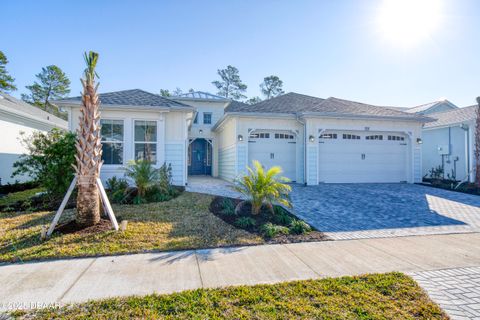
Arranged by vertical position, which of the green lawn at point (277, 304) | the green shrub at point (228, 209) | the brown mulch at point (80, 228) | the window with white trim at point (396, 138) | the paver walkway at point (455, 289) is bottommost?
the paver walkway at point (455, 289)

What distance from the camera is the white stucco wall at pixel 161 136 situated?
30.6 ft

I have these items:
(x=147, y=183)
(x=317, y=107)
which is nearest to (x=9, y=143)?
(x=147, y=183)

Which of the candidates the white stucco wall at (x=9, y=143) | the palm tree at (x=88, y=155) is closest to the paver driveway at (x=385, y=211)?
the palm tree at (x=88, y=155)

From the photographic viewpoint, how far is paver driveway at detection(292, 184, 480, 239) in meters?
4.94

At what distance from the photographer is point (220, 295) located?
8.09ft

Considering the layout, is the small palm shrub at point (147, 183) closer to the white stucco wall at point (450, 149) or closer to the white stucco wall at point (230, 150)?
the white stucco wall at point (230, 150)

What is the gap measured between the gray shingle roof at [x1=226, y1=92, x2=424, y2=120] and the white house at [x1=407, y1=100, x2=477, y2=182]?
9.00 feet

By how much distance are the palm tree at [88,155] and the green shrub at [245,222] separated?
2.84m

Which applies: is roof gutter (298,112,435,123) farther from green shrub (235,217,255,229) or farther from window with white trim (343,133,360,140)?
green shrub (235,217,255,229)

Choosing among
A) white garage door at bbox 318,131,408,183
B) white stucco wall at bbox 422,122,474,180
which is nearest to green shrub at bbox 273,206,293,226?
white garage door at bbox 318,131,408,183

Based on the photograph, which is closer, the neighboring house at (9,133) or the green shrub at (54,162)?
the green shrub at (54,162)

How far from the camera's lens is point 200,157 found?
17.8m

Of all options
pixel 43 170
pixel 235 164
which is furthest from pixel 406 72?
pixel 43 170

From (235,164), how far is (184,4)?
21.4 feet
